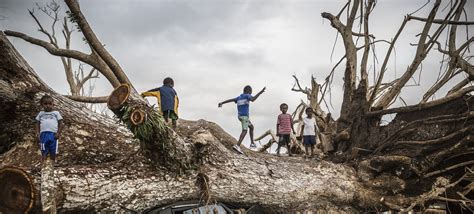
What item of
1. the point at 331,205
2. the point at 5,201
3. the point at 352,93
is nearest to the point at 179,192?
the point at 5,201

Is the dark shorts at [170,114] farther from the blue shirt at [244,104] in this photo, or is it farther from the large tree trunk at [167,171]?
the blue shirt at [244,104]

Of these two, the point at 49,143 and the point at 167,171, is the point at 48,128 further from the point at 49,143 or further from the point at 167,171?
the point at 167,171

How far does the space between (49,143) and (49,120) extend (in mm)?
293

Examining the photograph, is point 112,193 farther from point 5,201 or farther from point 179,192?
point 5,201

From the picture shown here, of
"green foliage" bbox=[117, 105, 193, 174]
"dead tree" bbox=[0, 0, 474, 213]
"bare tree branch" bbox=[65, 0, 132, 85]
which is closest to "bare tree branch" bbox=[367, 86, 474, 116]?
"dead tree" bbox=[0, 0, 474, 213]

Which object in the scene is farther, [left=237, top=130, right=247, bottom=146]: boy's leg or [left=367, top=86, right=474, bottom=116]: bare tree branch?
[left=237, top=130, right=247, bottom=146]: boy's leg

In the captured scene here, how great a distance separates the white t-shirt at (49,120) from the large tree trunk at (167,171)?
0.40 m

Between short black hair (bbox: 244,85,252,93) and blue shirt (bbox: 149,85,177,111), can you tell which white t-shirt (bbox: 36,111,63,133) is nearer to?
blue shirt (bbox: 149,85,177,111)

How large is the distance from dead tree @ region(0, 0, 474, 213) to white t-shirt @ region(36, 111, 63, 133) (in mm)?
410

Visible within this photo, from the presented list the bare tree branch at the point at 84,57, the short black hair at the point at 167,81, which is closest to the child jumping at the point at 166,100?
the short black hair at the point at 167,81

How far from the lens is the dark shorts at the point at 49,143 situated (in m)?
4.63

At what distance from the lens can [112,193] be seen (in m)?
4.35

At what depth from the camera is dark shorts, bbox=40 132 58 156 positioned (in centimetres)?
463

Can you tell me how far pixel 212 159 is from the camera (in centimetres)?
518
